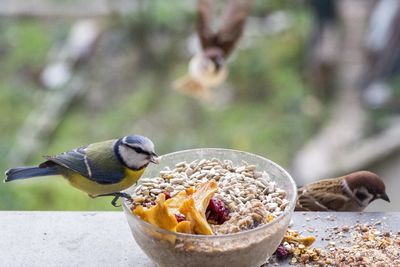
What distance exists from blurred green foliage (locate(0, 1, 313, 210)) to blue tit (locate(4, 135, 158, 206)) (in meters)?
2.50

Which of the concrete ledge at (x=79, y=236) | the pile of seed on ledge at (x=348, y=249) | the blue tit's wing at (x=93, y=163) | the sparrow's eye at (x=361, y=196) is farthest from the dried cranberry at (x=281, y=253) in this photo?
the sparrow's eye at (x=361, y=196)

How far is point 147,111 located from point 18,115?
1012 mm

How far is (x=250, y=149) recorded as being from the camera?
18.9 ft

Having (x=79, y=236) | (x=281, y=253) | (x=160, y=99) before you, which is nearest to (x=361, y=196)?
(x=281, y=253)

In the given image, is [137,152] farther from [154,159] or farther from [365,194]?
[365,194]

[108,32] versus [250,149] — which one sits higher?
[108,32]

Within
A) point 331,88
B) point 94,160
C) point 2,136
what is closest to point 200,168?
point 94,160

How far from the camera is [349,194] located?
3.06m

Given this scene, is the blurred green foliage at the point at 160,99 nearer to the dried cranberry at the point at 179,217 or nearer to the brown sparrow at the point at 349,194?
the brown sparrow at the point at 349,194

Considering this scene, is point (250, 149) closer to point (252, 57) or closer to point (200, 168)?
point (252, 57)

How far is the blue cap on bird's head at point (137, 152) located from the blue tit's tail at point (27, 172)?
10.0 inches

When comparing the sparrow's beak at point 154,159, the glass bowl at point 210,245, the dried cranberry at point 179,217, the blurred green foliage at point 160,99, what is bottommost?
the blurred green foliage at point 160,99

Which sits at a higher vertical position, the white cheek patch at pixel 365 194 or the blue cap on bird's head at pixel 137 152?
the blue cap on bird's head at pixel 137 152

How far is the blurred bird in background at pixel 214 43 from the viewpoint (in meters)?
5.38
